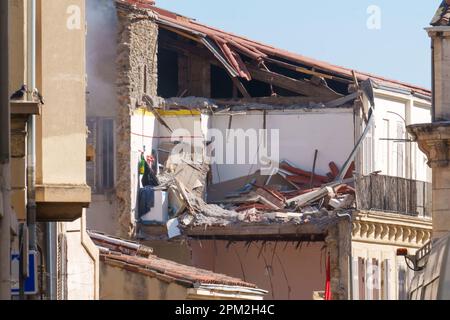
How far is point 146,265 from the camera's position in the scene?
41031mm

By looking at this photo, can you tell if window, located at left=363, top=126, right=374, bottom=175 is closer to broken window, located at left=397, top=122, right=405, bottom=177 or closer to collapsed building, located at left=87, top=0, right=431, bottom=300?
collapsed building, located at left=87, top=0, right=431, bottom=300

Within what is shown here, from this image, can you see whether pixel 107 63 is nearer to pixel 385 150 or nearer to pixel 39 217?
pixel 385 150

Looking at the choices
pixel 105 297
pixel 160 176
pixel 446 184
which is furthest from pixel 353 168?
pixel 105 297

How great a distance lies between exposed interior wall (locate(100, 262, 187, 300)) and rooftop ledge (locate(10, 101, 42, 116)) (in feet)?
47.2

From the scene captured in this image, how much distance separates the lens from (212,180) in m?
57.2

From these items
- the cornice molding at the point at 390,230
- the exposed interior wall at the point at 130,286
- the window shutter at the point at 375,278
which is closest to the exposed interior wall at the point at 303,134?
the cornice molding at the point at 390,230

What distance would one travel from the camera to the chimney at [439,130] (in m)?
43.0

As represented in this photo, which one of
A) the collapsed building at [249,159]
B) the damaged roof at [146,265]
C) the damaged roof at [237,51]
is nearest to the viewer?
the damaged roof at [146,265]

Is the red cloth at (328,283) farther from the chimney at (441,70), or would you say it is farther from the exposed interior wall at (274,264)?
the chimney at (441,70)

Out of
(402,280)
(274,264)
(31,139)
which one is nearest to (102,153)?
(274,264)

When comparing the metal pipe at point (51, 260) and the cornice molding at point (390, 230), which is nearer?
the metal pipe at point (51, 260)

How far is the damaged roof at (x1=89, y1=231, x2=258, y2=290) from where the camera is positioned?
40750 mm

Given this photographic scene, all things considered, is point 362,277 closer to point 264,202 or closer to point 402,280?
point 402,280

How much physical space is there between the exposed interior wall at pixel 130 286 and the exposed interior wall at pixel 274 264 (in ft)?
46.2
